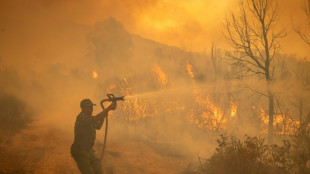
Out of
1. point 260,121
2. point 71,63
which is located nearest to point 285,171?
point 260,121

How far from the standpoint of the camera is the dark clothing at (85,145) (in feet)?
14.0

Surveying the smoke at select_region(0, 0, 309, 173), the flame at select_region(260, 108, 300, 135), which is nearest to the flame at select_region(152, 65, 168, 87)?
the smoke at select_region(0, 0, 309, 173)

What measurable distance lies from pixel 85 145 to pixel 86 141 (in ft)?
0.26

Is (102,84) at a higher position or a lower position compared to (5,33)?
lower

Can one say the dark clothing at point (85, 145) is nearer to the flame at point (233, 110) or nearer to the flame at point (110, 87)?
the flame at point (233, 110)

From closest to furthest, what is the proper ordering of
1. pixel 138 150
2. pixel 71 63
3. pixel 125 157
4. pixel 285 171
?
pixel 285 171
pixel 125 157
pixel 138 150
pixel 71 63

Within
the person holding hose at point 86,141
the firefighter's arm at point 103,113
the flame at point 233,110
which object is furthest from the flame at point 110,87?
the firefighter's arm at point 103,113

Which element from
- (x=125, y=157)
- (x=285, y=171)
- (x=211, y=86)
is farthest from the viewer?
(x=211, y=86)

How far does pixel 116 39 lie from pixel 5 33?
11789 millimetres

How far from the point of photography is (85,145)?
4387 mm

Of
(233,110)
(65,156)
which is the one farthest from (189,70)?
(65,156)

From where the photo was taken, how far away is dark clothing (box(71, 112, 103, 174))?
4.28 m

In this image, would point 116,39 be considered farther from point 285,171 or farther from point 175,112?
point 285,171

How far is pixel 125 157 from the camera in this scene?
8.67 meters
